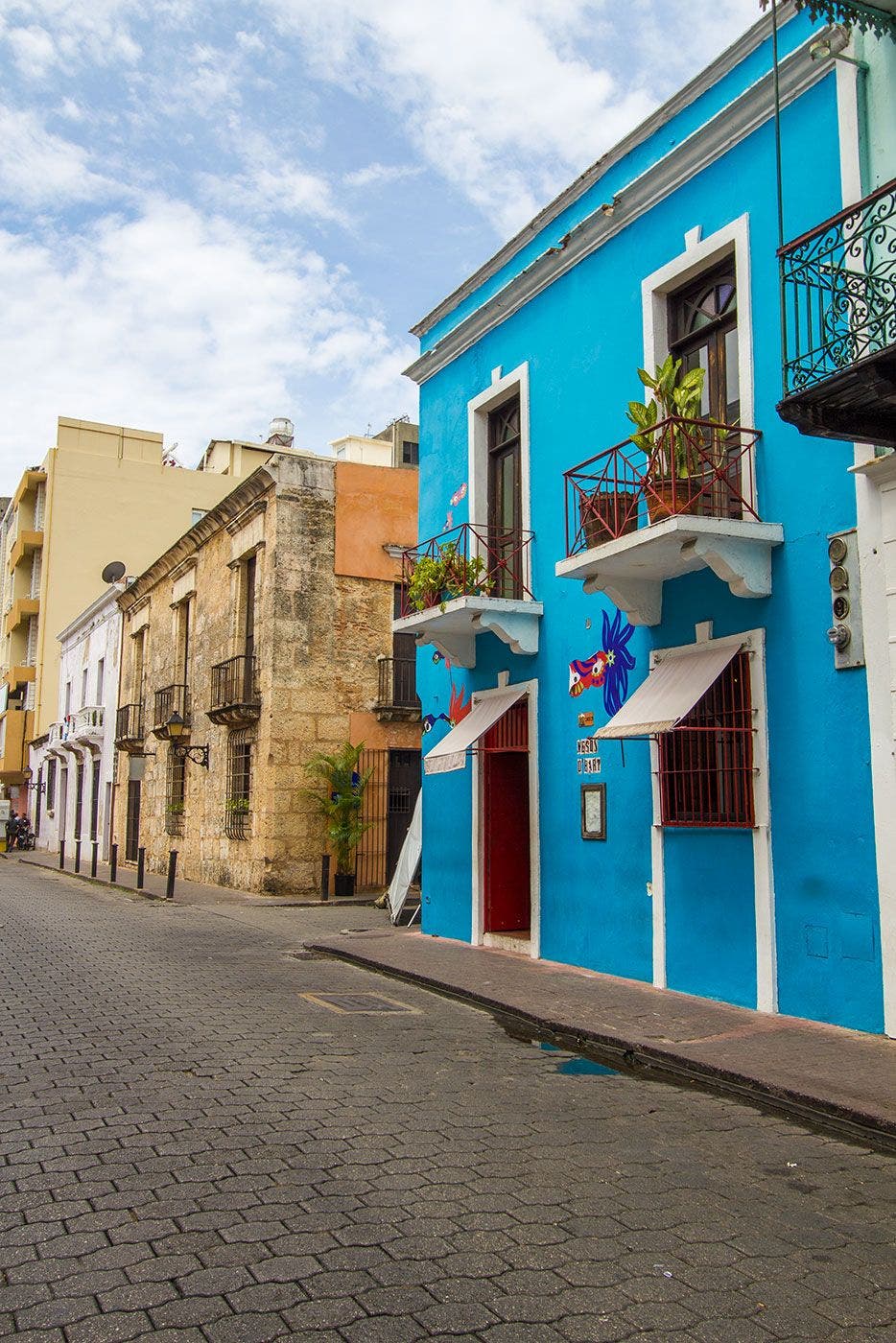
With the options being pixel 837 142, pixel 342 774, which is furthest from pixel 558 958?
pixel 342 774

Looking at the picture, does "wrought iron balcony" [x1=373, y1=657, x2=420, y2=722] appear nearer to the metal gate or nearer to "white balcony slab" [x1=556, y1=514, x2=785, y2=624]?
the metal gate

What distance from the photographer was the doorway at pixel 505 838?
473 inches

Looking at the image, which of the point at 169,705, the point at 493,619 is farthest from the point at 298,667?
the point at 493,619

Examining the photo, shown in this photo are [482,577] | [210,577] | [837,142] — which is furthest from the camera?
[210,577]

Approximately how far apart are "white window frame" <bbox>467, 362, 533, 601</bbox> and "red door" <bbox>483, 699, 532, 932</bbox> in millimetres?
2008

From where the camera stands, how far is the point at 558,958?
10469 millimetres

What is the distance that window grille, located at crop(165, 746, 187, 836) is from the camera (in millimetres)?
24156

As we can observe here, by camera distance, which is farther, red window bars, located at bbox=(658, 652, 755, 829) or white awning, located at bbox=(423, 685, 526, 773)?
white awning, located at bbox=(423, 685, 526, 773)

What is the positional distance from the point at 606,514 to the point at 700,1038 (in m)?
4.41

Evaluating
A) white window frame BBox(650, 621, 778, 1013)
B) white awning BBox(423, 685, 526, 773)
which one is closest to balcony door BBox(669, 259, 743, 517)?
white window frame BBox(650, 621, 778, 1013)

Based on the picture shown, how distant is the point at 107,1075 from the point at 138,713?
74.8 ft

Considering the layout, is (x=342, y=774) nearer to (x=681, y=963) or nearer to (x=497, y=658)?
(x=497, y=658)

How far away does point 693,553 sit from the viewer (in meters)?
7.82

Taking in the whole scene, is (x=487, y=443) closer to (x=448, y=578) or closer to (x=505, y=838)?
(x=448, y=578)
